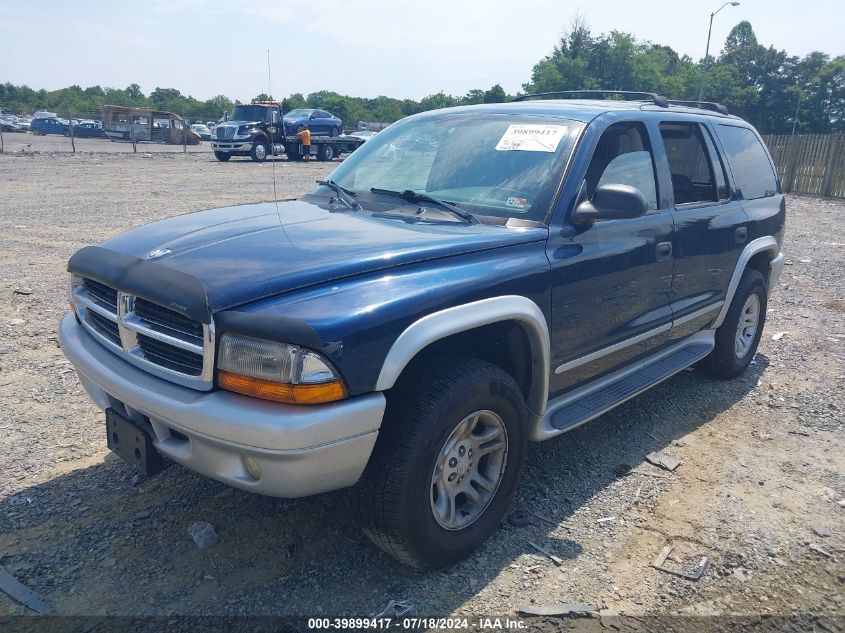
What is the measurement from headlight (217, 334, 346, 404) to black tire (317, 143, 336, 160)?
28410mm

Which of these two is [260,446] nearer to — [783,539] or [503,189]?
[503,189]

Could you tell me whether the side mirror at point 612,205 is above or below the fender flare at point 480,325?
above

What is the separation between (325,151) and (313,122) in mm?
1347

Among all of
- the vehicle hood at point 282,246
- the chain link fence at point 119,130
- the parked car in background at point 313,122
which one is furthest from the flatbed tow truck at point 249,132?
the vehicle hood at point 282,246

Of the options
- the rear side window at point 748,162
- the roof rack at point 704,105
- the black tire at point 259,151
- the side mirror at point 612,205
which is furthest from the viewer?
the black tire at point 259,151

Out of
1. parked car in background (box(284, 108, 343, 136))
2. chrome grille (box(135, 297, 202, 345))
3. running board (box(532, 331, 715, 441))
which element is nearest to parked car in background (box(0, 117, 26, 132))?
parked car in background (box(284, 108, 343, 136))

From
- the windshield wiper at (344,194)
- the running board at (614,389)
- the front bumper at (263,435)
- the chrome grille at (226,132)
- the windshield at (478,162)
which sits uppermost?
the chrome grille at (226,132)

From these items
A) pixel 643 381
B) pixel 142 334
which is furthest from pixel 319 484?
pixel 643 381

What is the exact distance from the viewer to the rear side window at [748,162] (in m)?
4.82

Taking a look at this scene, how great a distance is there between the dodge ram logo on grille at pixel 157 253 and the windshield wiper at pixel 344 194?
1092 mm

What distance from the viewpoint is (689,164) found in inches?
176

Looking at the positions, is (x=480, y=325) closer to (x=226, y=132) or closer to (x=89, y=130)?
(x=226, y=132)

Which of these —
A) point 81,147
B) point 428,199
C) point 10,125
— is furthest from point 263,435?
point 10,125

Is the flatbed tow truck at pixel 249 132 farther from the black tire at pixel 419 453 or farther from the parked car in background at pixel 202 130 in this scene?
the black tire at pixel 419 453
